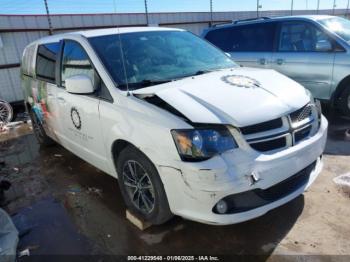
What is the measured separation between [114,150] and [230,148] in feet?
4.23

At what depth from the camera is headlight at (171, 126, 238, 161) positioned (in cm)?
233

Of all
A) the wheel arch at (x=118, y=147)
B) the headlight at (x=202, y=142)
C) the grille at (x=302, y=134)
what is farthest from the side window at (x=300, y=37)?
the wheel arch at (x=118, y=147)

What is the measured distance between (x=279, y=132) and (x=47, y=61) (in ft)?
11.5

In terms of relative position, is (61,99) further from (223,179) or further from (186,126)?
(223,179)

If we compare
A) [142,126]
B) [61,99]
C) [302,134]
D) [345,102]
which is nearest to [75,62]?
[61,99]

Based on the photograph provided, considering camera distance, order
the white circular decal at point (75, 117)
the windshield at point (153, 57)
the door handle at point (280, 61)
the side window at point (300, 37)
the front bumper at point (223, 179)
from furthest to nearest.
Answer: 1. the door handle at point (280, 61)
2. the side window at point (300, 37)
3. the white circular decal at point (75, 117)
4. the windshield at point (153, 57)
5. the front bumper at point (223, 179)

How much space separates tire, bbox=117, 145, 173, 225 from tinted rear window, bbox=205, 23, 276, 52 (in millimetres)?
4600

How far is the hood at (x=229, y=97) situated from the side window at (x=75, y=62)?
0.82 metres

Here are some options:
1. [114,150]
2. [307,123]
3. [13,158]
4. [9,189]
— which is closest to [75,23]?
[13,158]

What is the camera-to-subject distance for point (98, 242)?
2.90m

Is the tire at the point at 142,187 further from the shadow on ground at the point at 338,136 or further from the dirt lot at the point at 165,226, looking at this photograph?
the shadow on ground at the point at 338,136

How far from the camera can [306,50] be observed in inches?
230

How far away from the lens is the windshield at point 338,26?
5516mm

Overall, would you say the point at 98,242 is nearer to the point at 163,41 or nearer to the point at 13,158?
the point at 163,41
